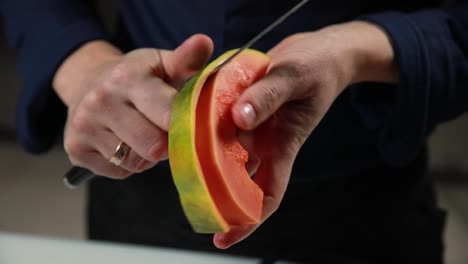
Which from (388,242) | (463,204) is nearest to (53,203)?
(388,242)

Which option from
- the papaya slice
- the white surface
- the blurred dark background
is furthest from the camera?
the blurred dark background

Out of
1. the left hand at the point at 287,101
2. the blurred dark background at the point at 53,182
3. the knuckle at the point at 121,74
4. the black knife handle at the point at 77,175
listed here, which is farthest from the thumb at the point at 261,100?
the blurred dark background at the point at 53,182

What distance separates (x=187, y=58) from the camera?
38cm

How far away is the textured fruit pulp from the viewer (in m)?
0.30

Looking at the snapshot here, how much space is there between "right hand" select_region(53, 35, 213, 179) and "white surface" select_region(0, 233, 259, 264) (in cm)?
10

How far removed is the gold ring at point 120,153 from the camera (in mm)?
416

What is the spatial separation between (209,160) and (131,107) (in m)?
0.12

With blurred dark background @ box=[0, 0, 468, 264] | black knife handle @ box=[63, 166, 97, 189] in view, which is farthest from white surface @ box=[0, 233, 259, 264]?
blurred dark background @ box=[0, 0, 468, 264]

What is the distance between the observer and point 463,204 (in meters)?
1.08

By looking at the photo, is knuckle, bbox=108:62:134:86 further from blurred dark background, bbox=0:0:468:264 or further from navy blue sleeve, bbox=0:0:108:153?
blurred dark background, bbox=0:0:468:264

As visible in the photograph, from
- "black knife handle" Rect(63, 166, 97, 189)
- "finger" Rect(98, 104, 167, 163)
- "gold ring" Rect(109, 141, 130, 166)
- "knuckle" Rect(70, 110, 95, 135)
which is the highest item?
"finger" Rect(98, 104, 167, 163)

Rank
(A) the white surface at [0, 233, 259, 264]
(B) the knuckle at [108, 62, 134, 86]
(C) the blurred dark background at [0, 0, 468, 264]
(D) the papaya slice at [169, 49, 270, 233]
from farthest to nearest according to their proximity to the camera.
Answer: (C) the blurred dark background at [0, 0, 468, 264], (A) the white surface at [0, 233, 259, 264], (B) the knuckle at [108, 62, 134, 86], (D) the papaya slice at [169, 49, 270, 233]

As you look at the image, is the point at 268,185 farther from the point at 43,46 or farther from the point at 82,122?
the point at 43,46

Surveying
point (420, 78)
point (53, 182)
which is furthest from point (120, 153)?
point (53, 182)
